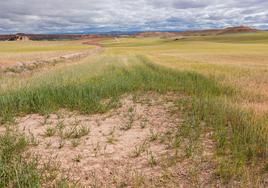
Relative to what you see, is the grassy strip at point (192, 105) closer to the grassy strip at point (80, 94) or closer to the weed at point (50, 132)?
the grassy strip at point (80, 94)

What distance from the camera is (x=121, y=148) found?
19.8 feet

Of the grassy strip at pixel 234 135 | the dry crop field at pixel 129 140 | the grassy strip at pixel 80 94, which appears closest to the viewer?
the dry crop field at pixel 129 140

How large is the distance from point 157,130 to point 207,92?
491 centimetres

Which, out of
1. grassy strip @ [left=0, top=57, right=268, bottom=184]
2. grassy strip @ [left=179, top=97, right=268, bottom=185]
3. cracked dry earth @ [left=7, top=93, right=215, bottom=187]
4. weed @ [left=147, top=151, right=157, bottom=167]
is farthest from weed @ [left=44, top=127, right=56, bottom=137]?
grassy strip @ [left=179, top=97, right=268, bottom=185]

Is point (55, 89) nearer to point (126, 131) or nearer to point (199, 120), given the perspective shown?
point (126, 131)

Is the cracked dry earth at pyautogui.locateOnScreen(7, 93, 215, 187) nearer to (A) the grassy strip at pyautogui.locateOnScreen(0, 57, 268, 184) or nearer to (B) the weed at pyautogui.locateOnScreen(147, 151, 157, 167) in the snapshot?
(B) the weed at pyautogui.locateOnScreen(147, 151, 157, 167)

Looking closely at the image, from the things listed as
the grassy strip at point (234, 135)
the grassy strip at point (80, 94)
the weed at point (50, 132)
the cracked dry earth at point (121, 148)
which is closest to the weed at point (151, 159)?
the cracked dry earth at point (121, 148)

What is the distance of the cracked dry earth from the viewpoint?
15.6 ft

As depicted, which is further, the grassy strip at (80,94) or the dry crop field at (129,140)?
the grassy strip at (80,94)

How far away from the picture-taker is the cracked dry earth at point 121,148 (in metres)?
4.77

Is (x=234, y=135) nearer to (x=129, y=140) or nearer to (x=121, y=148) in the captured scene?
(x=129, y=140)

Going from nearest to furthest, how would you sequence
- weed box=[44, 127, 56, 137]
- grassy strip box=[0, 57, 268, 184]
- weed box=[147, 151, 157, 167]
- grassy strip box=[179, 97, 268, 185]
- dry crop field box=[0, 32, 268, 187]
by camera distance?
dry crop field box=[0, 32, 268, 187] → grassy strip box=[179, 97, 268, 185] → weed box=[147, 151, 157, 167] → grassy strip box=[0, 57, 268, 184] → weed box=[44, 127, 56, 137]

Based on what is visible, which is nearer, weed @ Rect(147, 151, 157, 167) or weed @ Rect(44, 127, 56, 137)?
weed @ Rect(147, 151, 157, 167)

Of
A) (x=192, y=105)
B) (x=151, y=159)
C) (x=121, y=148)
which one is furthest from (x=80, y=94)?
(x=151, y=159)
